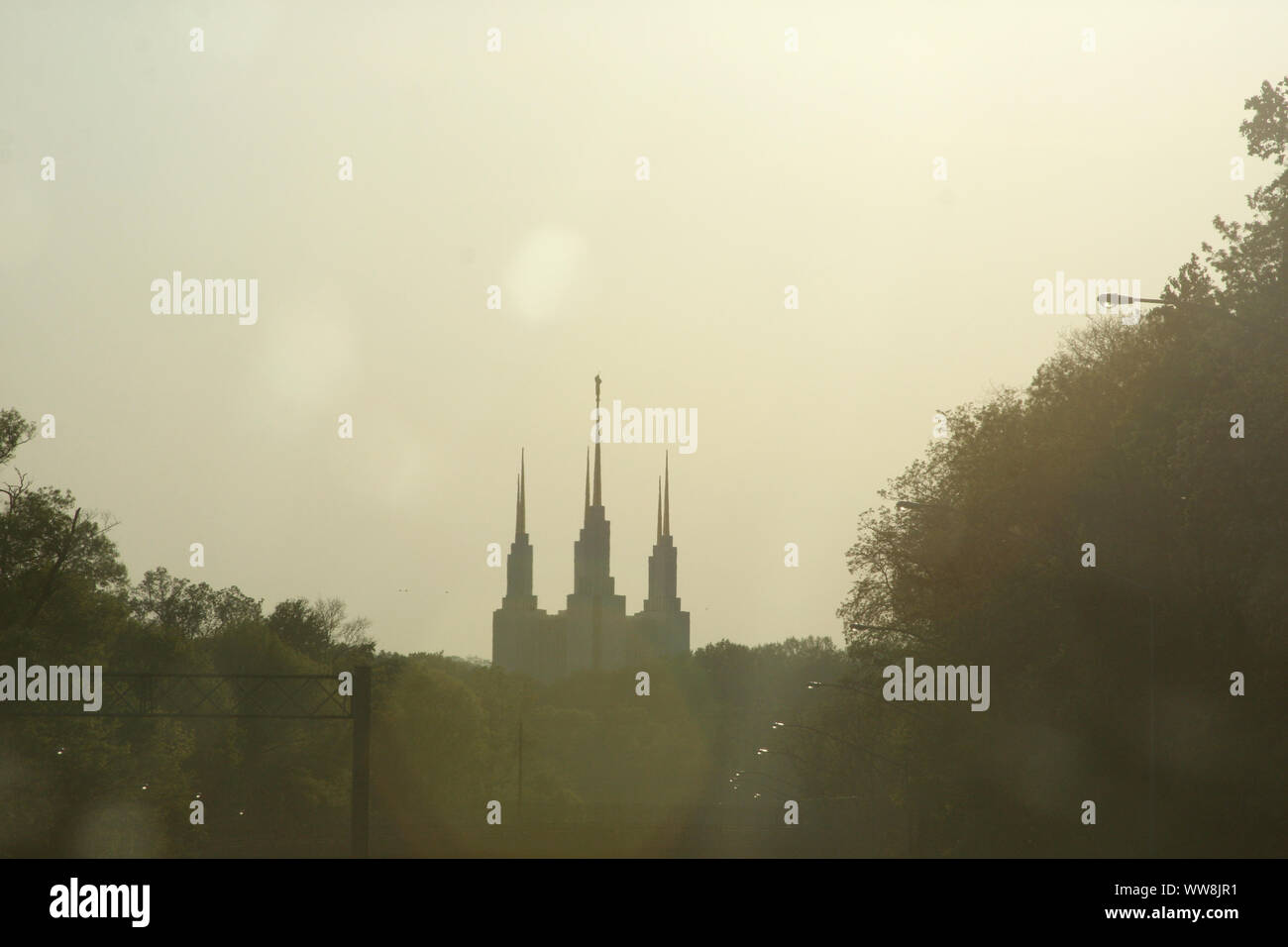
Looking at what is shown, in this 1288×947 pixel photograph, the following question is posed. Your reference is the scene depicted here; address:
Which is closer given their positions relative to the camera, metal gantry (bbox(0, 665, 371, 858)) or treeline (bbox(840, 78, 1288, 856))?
treeline (bbox(840, 78, 1288, 856))

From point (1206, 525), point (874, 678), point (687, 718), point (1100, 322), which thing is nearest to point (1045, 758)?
point (1206, 525)

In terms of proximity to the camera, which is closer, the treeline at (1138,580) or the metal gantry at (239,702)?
the treeline at (1138,580)

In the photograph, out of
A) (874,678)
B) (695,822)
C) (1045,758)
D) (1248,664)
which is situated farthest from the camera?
(695,822)

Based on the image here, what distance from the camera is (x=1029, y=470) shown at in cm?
4631

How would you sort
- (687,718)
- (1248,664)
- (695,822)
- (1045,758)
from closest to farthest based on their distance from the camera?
(1248,664)
(1045,758)
(695,822)
(687,718)

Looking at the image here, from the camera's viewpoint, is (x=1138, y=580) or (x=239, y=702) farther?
(x=239, y=702)

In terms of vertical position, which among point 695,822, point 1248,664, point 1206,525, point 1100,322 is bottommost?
point 695,822

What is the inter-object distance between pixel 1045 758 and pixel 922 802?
19.2 meters

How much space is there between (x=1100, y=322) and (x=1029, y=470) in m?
12.5
